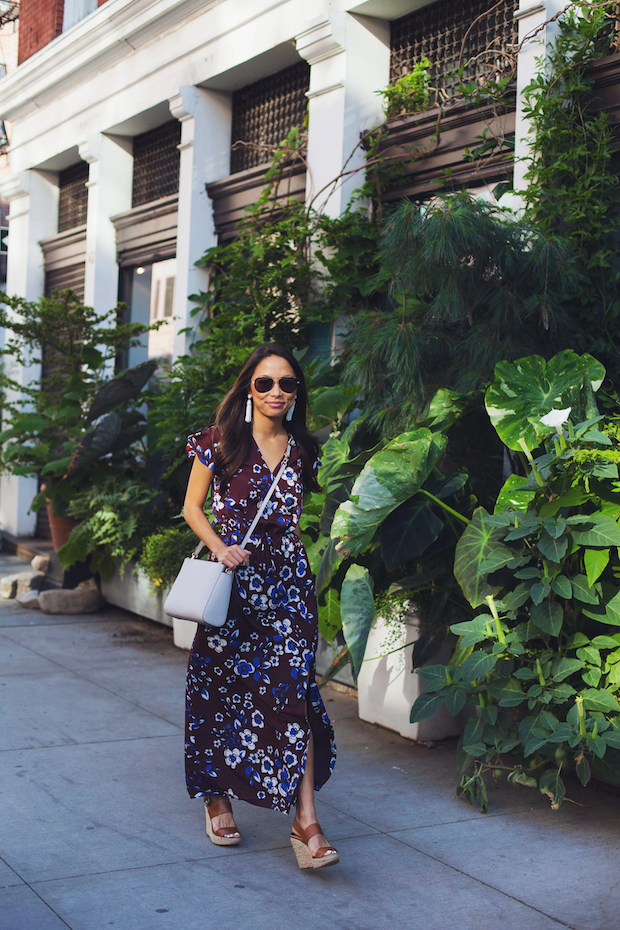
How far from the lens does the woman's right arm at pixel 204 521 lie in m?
3.28

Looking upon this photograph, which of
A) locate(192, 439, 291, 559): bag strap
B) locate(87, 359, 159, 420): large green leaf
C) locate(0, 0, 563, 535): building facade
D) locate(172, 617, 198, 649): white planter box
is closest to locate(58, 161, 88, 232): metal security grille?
locate(0, 0, 563, 535): building facade

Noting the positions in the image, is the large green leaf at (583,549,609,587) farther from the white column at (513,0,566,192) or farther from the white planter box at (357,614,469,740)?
the white column at (513,0,566,192)

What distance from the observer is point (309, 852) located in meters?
3.19

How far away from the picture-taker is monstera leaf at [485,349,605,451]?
3.96 m

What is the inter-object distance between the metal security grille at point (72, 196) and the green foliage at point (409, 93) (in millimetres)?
5718

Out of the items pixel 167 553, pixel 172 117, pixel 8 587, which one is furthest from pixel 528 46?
pixel 8 587

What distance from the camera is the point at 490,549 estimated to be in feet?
12.7

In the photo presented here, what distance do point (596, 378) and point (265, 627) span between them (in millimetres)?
1756

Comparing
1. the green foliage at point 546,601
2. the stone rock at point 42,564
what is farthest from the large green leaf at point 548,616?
the stone rock at point 42,564

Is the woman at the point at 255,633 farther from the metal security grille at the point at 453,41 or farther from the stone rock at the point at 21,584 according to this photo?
the stone rock at the point at 21,584

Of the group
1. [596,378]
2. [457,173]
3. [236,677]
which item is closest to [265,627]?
[236,677]

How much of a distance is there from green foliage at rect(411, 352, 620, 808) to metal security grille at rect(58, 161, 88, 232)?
346 inches

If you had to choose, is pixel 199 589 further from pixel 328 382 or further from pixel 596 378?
pixel 328 382

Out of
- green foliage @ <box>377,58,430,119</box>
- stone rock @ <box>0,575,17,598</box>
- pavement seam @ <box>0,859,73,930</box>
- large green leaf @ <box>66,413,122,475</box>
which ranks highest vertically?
green foliage @ <box>377,58,430,119</box>
